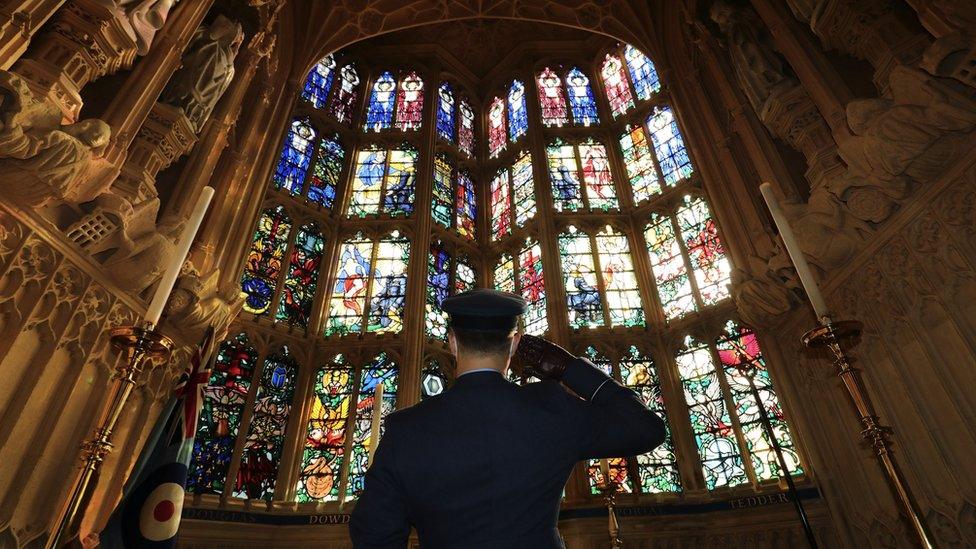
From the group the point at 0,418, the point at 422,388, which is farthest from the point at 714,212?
the point at 0,418

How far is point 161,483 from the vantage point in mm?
3295

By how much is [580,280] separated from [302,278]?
18.1 ft

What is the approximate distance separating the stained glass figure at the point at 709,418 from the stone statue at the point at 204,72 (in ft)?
27.0

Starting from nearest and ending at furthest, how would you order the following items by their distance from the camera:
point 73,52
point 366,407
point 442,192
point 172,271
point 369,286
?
point 172,271, point 73,52, point 366,407, point 369,286, point 442,192

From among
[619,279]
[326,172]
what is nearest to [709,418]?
[619,279]

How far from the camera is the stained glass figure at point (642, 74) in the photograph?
44.0 feet

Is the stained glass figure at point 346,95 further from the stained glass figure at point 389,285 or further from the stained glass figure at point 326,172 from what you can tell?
the stained glass figure at point 389,285

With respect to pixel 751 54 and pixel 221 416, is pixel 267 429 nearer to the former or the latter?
pixel 221 416

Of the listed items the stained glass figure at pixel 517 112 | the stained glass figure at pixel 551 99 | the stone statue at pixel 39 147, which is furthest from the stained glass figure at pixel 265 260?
the stained glass figure at pixel 551 99

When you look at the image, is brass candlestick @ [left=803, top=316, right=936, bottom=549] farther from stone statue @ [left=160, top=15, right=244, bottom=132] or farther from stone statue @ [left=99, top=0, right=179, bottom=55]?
stone statue @ [left=160, top=15, right=244, bottom=132]

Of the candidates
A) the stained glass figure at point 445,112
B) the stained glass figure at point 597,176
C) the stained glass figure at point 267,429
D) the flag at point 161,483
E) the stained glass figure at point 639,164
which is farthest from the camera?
the stained glass figure at point 445,112

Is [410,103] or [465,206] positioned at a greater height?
[410,103]

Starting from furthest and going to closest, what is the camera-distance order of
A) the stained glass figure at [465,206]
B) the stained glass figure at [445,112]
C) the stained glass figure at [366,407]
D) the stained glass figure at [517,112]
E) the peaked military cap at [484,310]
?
the stained glass figure at [445,112] < the stained glass figure at [517,112] < the stained glass figure at [465,206] < the stained glass figure at [366,407] < the peaked military cap at [484,310]

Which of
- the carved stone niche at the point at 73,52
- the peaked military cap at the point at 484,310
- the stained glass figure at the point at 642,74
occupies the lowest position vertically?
the peaked military cap at the point at 484,310
